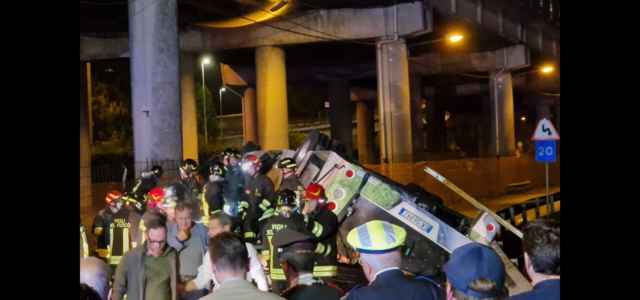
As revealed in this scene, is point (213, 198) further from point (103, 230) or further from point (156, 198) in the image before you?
point (156, 198)

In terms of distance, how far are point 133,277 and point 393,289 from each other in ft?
10.1

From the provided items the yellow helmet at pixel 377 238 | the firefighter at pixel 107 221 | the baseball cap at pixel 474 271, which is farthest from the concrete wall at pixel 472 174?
the baseball cap at pixel 474 271

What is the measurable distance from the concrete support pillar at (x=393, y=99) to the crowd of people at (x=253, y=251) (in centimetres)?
1727

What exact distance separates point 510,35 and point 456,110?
125ft

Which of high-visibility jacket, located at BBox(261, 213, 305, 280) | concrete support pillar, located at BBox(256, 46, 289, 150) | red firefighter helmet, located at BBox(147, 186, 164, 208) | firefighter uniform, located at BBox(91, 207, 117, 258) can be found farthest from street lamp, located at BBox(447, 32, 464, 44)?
high-visibility jacket, located at BBox(261, 213, 305, 280)

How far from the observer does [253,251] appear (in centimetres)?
727

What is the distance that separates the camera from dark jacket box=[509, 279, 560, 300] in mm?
4316

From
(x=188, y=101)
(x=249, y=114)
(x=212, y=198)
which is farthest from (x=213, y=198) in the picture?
(x=249, y=114)

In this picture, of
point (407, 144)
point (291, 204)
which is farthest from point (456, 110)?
point (291, 204)

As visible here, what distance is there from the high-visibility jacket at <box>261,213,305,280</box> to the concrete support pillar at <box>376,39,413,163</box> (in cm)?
2147

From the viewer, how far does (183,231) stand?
8.08 meters

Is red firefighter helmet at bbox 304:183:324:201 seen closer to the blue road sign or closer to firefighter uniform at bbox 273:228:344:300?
firefighter uniform at bbox 273:228:344:300

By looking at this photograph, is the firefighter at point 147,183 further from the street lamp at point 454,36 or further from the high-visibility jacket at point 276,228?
the street lamp at point 454,36

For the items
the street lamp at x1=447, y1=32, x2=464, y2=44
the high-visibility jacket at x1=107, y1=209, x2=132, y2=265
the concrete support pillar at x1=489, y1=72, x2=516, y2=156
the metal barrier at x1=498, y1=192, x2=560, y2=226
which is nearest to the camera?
the high-visibility jacket at x1=107, y1=209, x2=132, y2=265
